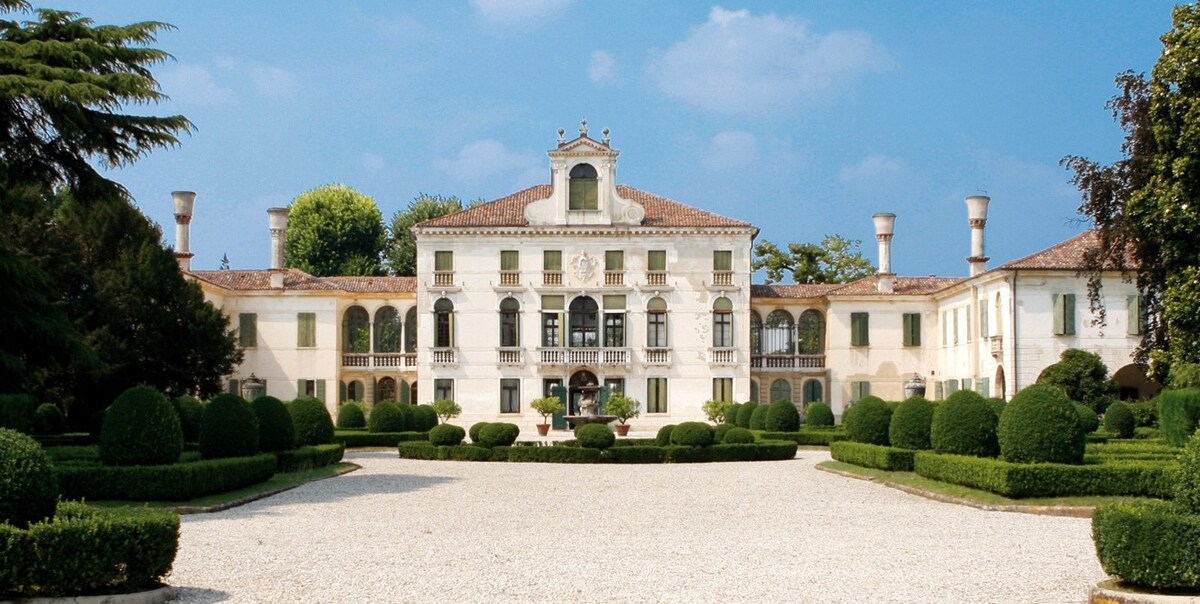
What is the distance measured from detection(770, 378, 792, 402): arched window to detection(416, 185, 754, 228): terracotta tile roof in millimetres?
7193

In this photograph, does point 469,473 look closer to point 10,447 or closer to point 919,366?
point 10,447

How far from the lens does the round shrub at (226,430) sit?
21094 mm

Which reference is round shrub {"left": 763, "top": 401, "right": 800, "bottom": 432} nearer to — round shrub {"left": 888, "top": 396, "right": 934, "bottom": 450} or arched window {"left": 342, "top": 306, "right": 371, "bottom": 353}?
round shrub {"left": 888, "top": 396, "right": 934, "bottom": 450}

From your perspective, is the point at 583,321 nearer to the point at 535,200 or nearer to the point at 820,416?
the point at 535,200

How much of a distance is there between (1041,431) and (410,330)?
40020mm

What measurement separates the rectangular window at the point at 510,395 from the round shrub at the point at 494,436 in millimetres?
18645

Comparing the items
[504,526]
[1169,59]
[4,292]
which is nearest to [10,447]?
[504,526]

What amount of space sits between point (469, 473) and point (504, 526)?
10177 millimetres

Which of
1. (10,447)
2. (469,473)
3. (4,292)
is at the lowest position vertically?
(469,473)

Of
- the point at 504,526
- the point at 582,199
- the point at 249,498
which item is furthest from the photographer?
the point at 582,199

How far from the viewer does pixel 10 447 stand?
1016cm

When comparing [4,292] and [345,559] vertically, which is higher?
[4,292]

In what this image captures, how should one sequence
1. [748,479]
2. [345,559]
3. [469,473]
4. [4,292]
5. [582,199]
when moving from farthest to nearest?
[582,199], [469,473], [748,479], [4,292], [345,559]

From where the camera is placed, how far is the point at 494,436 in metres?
30.8
